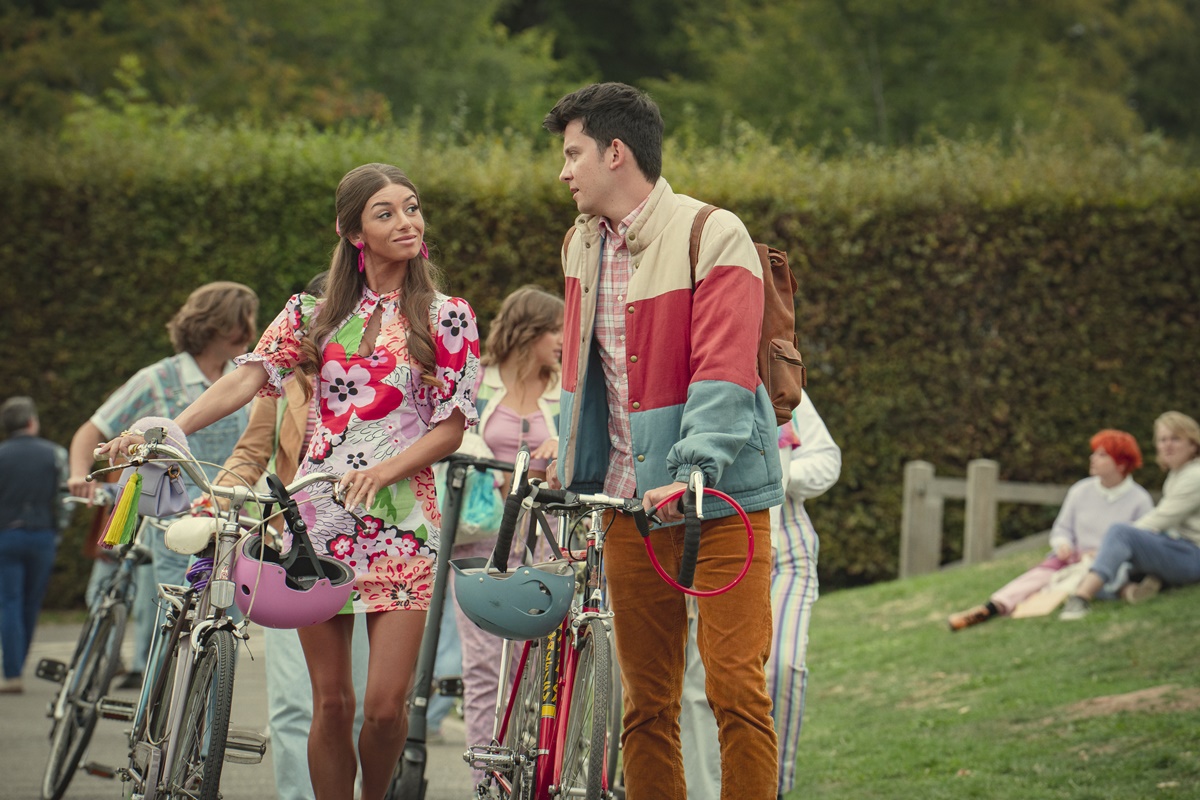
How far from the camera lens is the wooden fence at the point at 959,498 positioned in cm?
1202

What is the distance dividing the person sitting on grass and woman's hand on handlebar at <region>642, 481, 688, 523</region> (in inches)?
237

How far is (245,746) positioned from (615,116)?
2153 mm

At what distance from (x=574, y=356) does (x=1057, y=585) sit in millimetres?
6356

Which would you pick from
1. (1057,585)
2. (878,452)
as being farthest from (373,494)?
(878,452)

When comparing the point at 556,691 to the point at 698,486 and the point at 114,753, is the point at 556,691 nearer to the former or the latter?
the point at 698,486

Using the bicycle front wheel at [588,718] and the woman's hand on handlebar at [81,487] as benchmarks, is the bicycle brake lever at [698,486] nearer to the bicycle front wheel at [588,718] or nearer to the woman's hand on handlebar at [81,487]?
the bicycle front wheel at [588,718]

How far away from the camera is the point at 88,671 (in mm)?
6547

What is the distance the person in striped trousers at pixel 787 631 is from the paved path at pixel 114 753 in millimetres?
1426

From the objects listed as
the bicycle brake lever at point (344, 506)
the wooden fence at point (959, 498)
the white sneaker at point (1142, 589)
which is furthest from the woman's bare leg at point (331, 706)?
the wooden fence at point (959, 498)

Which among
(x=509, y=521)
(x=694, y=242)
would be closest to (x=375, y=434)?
(x=509, y=521)

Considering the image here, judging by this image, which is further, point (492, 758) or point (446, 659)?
point (446, 659)

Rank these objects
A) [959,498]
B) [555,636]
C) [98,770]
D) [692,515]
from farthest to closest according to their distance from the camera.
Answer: [959,498]
[98,770]
[555,636]
[692,515]

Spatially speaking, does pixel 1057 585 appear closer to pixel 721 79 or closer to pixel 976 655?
pixel 976 655

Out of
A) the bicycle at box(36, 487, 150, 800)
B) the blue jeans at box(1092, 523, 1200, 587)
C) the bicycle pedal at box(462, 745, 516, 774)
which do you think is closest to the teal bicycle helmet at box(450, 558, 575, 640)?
the bicycle pedal at box(462, 745, 516, 774)
